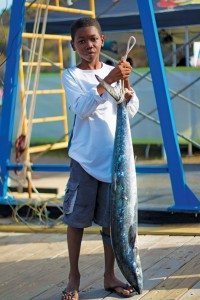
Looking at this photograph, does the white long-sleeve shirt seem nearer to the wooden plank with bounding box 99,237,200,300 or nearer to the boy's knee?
the boy's knee

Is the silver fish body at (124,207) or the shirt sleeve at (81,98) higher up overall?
the shirt sleeve at (81,98)

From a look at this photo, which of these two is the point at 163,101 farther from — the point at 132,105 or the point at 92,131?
the point at 92,131

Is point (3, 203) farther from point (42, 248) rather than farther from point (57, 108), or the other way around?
point (57, 108)

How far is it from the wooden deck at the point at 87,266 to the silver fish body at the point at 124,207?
13.6 inches

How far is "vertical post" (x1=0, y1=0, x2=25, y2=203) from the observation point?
540 centimetres

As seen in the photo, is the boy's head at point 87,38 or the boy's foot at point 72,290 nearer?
the boy's head at point 87,38

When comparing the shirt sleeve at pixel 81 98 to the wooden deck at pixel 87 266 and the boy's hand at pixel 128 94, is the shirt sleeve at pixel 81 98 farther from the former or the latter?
the wooden deck at pixel 87 266

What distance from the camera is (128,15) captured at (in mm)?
7316

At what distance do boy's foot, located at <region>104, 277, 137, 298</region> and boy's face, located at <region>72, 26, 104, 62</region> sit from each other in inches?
47.8

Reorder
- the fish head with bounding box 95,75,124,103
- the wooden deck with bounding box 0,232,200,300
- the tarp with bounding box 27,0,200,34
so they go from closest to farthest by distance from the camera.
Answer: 1. the fish head with bounding box 95,75,124,103
2. the wooden deck with bounding box 0,232,200,300
3. the tarp with bounding box 27,0,200,34

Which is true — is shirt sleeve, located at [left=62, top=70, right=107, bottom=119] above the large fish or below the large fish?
above

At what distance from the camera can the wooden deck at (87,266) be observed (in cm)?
365

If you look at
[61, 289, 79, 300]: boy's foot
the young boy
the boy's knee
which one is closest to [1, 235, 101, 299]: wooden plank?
[61, 289, 79, 300]: boy's foot

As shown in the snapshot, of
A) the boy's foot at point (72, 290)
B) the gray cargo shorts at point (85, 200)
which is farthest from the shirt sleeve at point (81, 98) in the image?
the boy's foot at point (72, 290)
